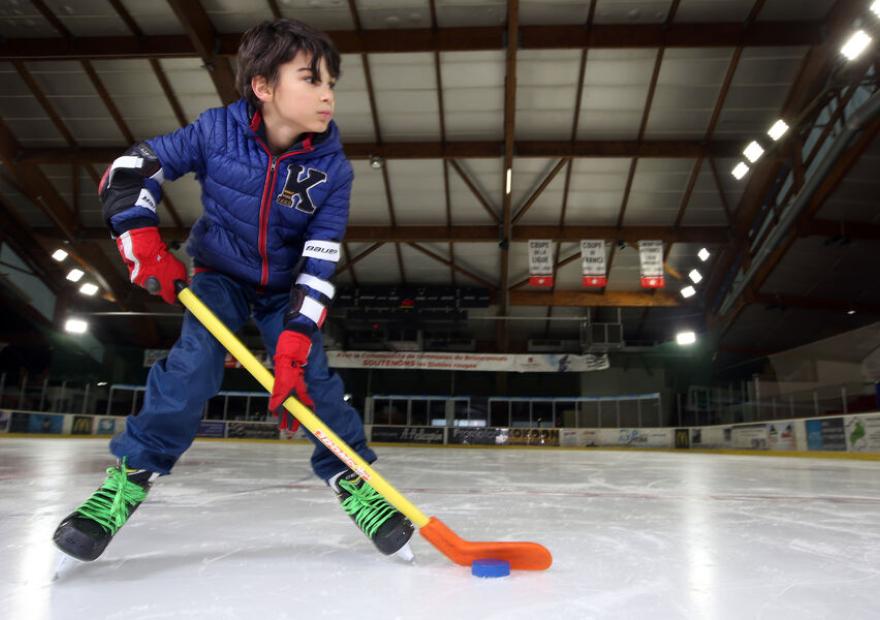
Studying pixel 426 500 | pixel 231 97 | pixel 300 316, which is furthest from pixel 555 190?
pixel 300 316

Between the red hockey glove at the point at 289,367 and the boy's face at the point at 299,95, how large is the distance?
57 centimetres

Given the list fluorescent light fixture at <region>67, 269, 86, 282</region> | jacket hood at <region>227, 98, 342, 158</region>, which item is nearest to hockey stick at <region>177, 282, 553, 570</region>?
jacket hood at <region>227, 98, 342, 158</region>

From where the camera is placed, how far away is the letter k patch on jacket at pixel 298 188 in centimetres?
157

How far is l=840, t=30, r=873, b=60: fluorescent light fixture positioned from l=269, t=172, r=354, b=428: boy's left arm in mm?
10048

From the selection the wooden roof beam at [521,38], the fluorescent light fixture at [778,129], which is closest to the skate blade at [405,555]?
the wooden roof beam at [521,38]

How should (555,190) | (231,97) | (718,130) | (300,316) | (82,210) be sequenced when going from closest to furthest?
(300,316), (231,97), (718,130), (555,190), (82,210)

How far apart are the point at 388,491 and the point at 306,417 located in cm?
29

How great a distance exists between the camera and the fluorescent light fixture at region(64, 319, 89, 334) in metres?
17.8

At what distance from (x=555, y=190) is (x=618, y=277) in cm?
463

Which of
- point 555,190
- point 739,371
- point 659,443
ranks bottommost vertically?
point 659,443

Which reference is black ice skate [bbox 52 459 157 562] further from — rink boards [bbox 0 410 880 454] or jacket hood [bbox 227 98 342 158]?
rink boards [bbox 0 410 880 454]

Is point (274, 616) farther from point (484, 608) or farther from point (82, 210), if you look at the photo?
point (82, 210)

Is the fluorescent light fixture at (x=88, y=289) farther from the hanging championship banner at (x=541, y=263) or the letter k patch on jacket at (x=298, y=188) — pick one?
the letter k patch on jacket at (x=298, y=188)

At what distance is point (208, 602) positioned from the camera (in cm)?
106
